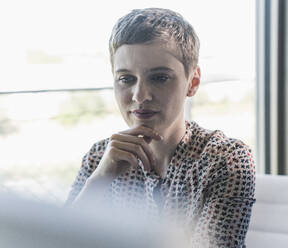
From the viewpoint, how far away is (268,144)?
2129 millimetres

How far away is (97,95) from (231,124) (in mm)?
1225

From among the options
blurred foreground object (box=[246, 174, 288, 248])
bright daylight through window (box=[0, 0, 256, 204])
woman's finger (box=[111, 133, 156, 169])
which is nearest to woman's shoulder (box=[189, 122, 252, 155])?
woman's finger (box=[111, 133, 156, 169])

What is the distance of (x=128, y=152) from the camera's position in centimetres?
96

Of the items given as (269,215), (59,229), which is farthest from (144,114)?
(59,229)

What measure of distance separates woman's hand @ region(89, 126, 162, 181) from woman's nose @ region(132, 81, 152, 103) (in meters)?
0.07

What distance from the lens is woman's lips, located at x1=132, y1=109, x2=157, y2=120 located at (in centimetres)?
93

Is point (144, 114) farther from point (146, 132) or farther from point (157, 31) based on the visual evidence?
point (157, 31)

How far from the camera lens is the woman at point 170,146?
3.03ft

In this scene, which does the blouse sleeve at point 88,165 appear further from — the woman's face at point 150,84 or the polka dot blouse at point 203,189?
the woman's face at point 150,84

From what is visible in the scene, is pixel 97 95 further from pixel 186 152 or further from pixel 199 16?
pixel 186 152

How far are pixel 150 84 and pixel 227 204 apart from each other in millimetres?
291

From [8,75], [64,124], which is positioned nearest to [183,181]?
[8,75]

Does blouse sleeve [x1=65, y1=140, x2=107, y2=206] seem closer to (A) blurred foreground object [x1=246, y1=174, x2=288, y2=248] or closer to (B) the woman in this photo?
(B) the woman

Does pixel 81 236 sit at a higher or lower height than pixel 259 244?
higher
